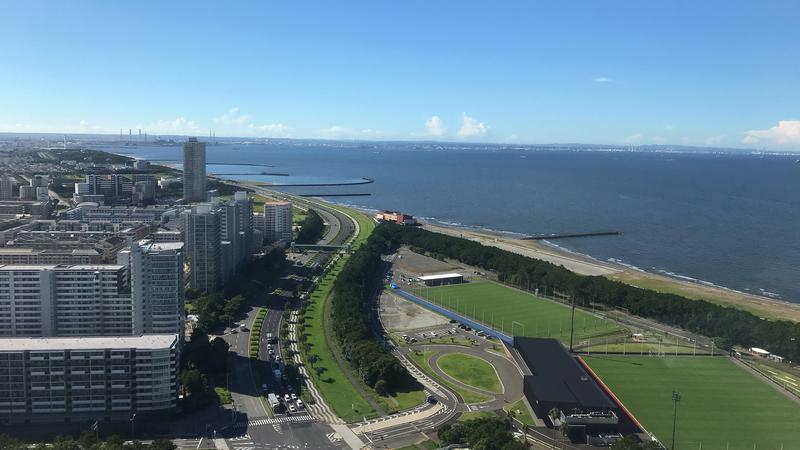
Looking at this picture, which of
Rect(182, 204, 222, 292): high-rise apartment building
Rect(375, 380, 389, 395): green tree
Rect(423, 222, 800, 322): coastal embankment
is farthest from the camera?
Rect(423, 222, 800, 322): coastal embankment

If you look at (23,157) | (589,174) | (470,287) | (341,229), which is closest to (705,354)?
(470,287)

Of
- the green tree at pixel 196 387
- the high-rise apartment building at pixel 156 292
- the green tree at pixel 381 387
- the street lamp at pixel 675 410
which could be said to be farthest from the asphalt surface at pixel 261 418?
the street lamp at pixel 675 410

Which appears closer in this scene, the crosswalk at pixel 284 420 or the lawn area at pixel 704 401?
the lawn area at pixel 704 401

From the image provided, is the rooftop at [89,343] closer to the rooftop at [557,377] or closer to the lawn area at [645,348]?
the rooftop at [557,377]

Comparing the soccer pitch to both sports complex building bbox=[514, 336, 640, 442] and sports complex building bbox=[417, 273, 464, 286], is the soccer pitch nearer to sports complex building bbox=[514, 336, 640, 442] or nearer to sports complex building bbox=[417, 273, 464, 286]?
sports complex building bbox=[417, 273, 464, 286]

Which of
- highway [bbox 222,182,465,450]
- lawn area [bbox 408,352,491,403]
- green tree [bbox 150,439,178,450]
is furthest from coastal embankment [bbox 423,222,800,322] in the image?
green tree [bbox 150,439,178,450]

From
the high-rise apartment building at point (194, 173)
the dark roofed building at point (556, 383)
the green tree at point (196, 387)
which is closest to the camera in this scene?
the dark roofed building at point (556, 383)
